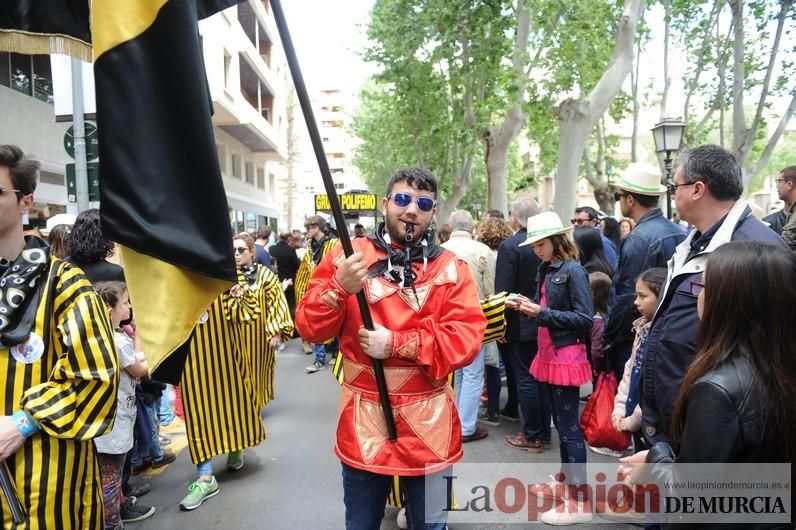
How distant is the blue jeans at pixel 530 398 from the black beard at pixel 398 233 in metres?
3.02

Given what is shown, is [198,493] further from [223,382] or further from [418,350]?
[418,350]

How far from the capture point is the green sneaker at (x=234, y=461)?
185 inches

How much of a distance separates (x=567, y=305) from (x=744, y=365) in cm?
243

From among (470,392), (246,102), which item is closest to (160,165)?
(470,392)

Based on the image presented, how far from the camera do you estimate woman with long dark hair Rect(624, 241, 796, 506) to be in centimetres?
163

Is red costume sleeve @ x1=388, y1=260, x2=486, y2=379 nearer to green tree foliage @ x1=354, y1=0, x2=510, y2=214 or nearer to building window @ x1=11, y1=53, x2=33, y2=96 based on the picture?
green tree foliage @ x1=354, y1=0, x2=510, y2=214

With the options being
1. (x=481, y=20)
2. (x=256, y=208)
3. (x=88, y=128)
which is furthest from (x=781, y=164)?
(x=88, y=128)

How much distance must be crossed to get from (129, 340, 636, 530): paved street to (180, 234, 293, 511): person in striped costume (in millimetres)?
176

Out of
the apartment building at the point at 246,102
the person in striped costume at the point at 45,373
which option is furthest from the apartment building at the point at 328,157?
the person in striped costume at the point at 45,373

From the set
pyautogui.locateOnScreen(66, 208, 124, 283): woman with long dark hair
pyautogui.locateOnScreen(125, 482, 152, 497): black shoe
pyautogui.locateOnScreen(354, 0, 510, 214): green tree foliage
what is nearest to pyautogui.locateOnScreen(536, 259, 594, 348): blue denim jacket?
pyautogui.locateOnScreen(66, 208, 124, 283): woman with long dark hair

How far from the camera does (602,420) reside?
393 cm

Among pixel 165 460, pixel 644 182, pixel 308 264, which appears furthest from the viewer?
pixel 308 264

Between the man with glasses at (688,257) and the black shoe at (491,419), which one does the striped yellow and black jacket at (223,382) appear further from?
the man with glasses at (688,257)

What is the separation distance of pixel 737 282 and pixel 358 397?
59.0 inches
